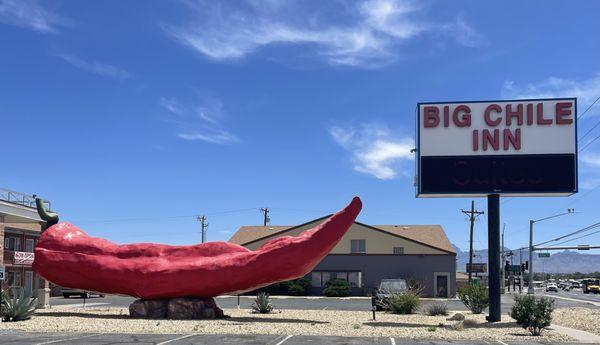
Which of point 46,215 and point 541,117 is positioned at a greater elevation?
point 541,117

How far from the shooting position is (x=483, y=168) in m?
23.5

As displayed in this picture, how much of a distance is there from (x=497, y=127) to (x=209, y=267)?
11.2 m

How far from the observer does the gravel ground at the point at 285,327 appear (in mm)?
20000

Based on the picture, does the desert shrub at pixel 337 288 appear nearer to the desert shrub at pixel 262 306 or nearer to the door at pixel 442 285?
the door at pixel 442 285

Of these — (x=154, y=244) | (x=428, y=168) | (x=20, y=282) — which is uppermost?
(x=428, y=168)

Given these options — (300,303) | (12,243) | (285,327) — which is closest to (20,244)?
(12,243)

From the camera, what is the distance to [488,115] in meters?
23.6

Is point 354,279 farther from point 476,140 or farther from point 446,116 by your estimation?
point 476,140

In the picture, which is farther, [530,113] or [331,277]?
[331,277]

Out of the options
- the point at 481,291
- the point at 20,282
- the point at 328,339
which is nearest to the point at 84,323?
the point at 328,339

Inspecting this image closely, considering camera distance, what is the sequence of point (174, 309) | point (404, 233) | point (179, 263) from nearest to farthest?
point (174, 309) < point (179, 263) < point (404, 233)

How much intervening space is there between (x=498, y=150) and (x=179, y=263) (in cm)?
1190

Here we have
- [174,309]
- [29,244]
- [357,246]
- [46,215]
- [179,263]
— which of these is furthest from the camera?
[357,246]

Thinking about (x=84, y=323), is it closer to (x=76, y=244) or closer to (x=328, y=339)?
(x=76, y=244)
